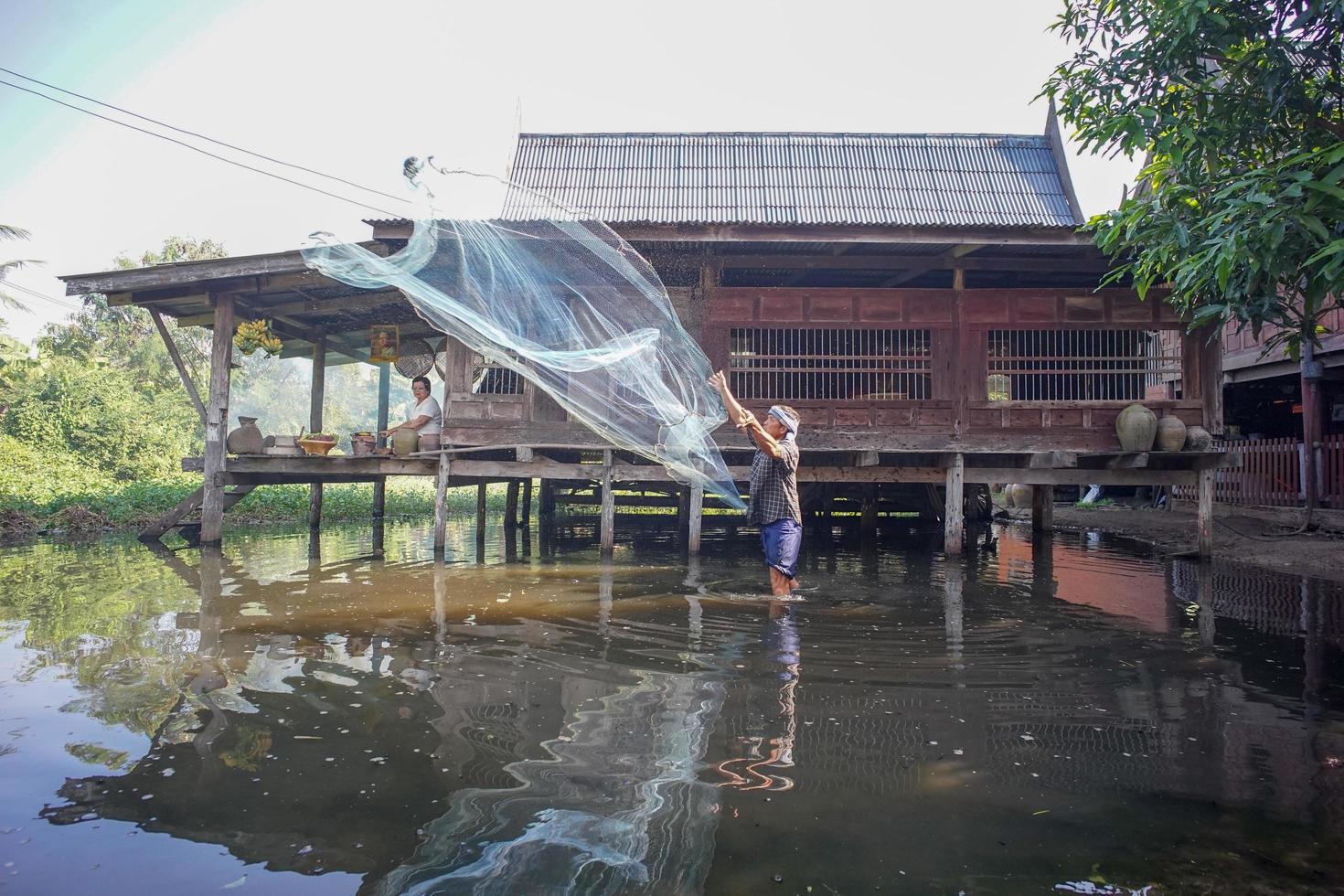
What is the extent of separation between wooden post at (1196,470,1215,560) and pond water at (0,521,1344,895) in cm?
297

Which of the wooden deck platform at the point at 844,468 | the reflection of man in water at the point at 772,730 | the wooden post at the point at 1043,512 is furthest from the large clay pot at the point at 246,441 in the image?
the wooden post at the point at 1043,512

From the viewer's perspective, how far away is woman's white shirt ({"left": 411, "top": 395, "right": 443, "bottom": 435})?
977 cm

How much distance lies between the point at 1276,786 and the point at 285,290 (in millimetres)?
10452

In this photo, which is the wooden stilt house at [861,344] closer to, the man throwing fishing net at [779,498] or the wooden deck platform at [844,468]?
the wooden deck platform at [844,468]

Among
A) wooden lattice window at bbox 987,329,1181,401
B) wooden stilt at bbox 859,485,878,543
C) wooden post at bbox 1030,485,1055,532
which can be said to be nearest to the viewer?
wooden lattice window at bbox 987,329,1181,401

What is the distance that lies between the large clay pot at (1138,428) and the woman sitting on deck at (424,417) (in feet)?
26.1

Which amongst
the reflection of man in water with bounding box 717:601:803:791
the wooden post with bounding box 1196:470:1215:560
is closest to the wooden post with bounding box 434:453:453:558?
the reflection of man in water with bounding box 717:601:803:791

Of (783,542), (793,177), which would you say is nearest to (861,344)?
(793,177)

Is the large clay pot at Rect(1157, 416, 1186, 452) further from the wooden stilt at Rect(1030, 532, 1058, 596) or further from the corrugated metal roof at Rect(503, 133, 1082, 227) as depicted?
the corrugated metal roof at Rect(503, 133, 1082, 227)

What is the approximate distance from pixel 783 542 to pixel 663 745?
313 centimetres

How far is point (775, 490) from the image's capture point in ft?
19.9

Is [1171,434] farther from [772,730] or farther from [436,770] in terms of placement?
[436,770]

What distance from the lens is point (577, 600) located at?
21.2 feet

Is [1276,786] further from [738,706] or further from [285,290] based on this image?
[285,290]
